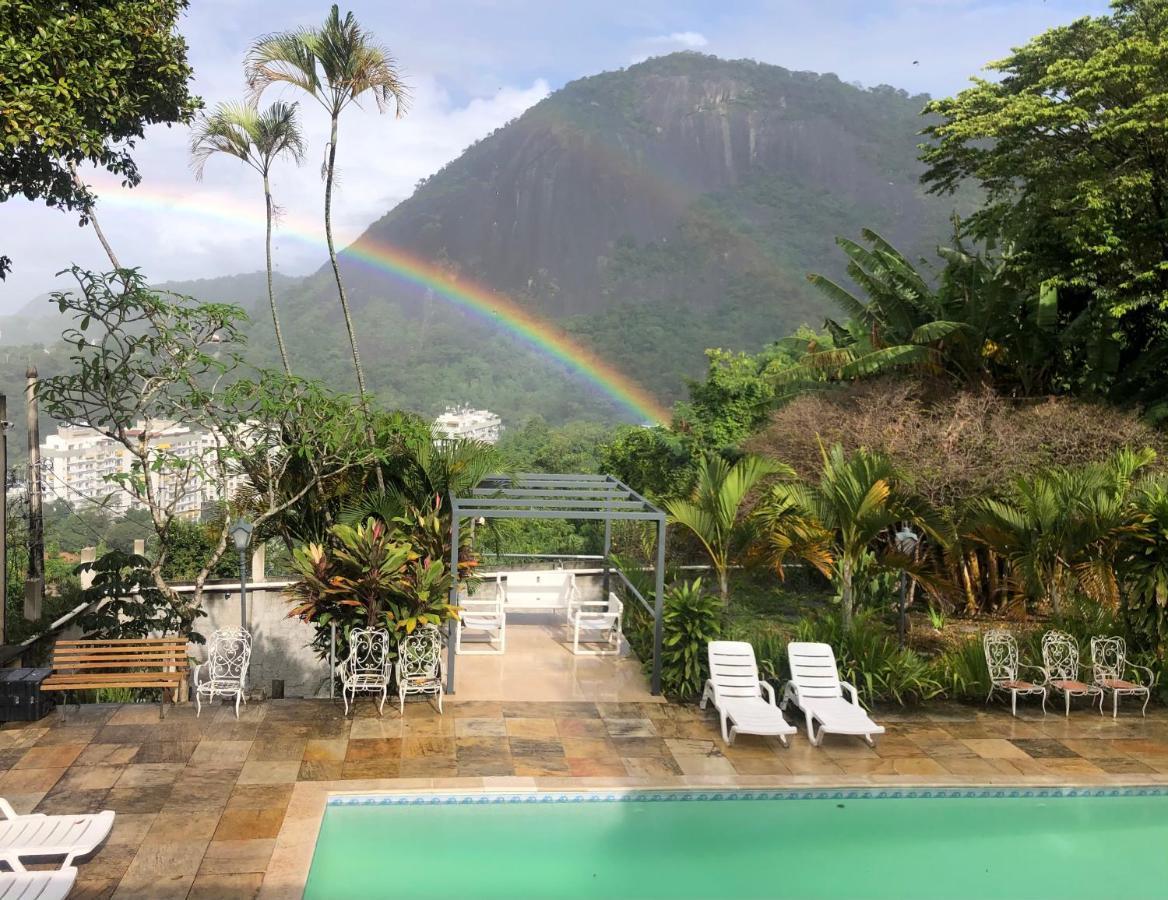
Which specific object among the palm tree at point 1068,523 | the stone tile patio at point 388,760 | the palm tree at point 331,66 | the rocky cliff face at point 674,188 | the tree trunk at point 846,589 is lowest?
the stone tile patio at point 388,760

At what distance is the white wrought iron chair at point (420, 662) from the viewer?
8.57m

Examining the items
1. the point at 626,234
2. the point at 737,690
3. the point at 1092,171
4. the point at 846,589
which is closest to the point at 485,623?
the point at 737,690

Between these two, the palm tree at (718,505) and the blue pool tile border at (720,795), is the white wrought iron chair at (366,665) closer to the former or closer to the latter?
the blue pool tile border at (720,795)

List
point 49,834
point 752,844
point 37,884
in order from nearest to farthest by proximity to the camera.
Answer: point 37,884 < point 49,834 < point 752,844

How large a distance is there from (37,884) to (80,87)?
7.29m

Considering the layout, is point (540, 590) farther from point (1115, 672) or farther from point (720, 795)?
point (1115, 672)

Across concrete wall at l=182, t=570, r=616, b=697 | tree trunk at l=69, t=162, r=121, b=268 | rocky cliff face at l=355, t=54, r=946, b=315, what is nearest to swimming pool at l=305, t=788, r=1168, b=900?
concrete wall at l=182, t=570, r=616, b=697

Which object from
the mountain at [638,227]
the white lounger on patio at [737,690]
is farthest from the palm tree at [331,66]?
the mountain at [638,227]

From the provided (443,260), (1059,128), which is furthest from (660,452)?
(443,260)

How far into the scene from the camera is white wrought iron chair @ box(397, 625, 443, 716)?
28.1 feet

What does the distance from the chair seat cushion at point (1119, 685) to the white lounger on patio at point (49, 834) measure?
26.9 feet

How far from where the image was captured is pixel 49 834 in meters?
5.70

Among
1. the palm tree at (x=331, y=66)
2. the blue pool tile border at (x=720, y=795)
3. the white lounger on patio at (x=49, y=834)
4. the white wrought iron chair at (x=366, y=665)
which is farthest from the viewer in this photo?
the palm tree at (x=331, y=66)

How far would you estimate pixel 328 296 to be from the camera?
224 feet
